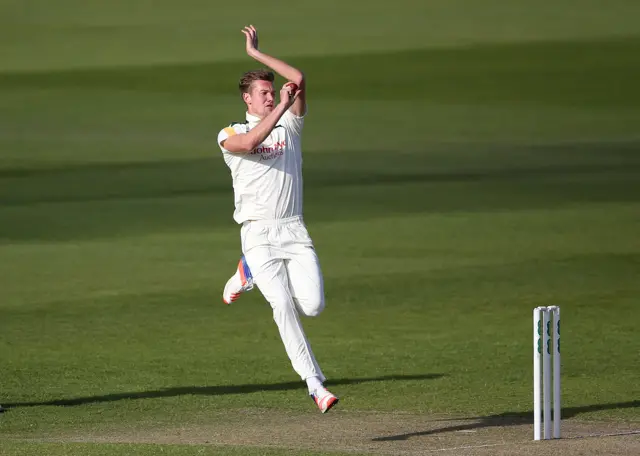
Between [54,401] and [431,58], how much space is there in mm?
17416

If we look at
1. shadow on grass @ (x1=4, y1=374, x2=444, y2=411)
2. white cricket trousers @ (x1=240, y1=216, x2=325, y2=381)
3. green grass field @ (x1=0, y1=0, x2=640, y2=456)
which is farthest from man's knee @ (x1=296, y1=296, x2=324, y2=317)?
shadow on grass @ (x1=4, y1=374, x2=444, y2=411)

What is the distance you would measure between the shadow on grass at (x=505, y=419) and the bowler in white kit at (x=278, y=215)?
625 mm

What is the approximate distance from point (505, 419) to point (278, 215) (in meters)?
1.87

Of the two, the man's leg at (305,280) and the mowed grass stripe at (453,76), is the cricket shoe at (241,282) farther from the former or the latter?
the mowed grass stripe at (453,76)

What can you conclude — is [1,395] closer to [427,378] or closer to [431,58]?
[427,378]

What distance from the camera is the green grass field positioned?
9.37 meters

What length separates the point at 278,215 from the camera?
7.85 m

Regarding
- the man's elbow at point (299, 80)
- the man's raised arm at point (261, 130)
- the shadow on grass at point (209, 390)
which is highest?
the man's elbow at point (299, 80)

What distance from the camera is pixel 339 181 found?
18531mm

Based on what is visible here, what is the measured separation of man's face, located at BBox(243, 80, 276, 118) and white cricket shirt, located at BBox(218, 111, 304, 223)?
0.06 meters

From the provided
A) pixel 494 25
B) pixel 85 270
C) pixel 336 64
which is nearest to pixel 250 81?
pixel 85 270

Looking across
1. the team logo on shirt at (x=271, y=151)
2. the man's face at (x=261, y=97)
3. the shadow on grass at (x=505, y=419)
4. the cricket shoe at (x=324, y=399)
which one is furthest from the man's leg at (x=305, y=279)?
the man's face at (x=261, y=97)

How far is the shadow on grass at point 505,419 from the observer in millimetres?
8023

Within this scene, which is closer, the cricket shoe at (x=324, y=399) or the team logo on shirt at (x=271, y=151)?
the cricket shoe at (x=324, y=399)
